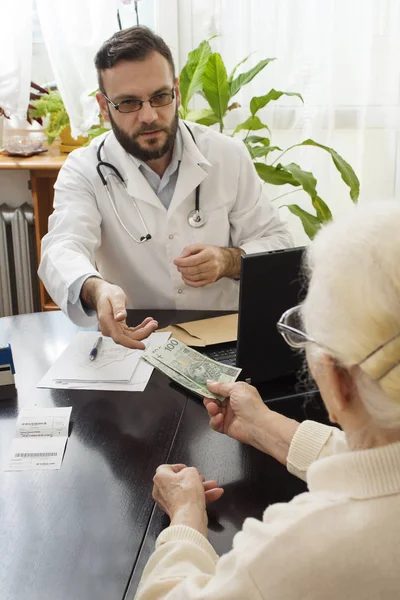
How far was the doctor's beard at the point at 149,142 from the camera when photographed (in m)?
1.98

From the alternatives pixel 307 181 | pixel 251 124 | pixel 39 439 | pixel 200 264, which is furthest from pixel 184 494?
pixel 251 124

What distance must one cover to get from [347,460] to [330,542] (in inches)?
3.5

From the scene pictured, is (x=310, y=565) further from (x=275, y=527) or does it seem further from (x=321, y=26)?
(x=321, y=26)

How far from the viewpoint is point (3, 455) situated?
3.94 feet

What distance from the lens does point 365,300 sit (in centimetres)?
67

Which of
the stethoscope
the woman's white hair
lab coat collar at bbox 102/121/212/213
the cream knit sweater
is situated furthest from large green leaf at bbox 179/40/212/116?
the cream knit sweater

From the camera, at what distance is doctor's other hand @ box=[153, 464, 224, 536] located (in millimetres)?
989

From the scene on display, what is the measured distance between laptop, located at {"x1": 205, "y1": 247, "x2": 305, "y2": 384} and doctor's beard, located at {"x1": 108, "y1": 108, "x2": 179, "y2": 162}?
0.82 meters

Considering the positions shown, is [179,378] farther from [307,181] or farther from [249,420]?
[307,181]

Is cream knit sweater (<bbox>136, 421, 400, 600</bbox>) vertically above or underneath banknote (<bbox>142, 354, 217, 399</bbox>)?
above

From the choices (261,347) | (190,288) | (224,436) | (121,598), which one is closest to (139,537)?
(121,598)

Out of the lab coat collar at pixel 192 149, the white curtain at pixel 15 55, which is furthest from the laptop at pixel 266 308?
the white curtain at pixel 15 55

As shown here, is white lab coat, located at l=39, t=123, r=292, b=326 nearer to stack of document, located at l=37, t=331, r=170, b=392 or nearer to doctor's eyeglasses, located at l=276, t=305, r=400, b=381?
stack of document, located at l=37, t=331, r=170, b=392

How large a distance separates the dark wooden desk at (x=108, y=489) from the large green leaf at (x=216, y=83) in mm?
1469
